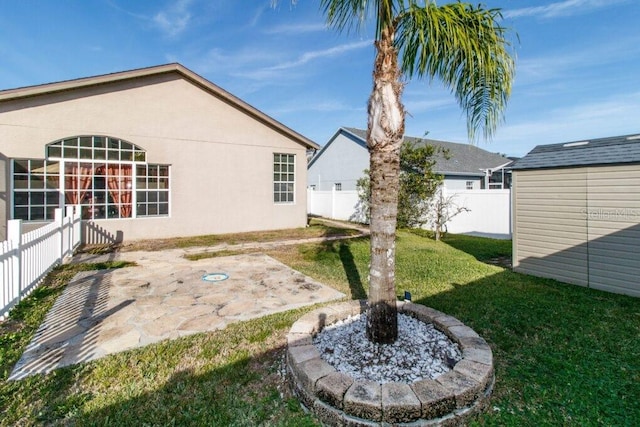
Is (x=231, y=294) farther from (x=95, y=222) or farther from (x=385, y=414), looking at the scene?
(x=95, y=222)

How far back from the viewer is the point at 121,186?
998 centimetres

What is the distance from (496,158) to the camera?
905 inches

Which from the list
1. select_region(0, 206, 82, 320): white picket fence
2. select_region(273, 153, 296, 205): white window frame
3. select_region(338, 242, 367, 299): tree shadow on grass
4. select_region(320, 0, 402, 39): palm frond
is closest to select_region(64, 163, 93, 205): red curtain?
select_region(0, 206, 82, 320): white picket fence

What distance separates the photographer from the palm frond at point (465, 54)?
9.64 feet

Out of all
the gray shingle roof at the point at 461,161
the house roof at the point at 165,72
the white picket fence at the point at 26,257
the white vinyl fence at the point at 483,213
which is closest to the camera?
the white picket fence at the point at 26,257

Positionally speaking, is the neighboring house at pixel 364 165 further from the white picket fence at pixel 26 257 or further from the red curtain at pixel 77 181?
the white picket fence at pixel 26 257

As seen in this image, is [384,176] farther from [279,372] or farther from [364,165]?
[364,165]

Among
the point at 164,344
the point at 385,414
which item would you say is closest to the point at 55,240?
the point at 164,344

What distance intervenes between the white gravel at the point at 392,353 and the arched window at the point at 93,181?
9.33 m

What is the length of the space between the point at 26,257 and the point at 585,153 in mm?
9933

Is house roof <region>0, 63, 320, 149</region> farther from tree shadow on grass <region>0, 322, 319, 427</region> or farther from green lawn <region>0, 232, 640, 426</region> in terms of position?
tree shadow on grass <region>0, 322, 319, 427</region>

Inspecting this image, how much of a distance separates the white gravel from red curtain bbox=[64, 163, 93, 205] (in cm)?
974

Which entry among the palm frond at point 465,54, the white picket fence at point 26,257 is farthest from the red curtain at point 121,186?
the palm frond at point 465,54

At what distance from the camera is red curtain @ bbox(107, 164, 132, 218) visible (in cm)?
980
